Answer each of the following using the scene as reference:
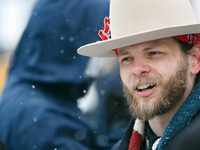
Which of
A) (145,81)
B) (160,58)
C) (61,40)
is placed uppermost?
(61,40)

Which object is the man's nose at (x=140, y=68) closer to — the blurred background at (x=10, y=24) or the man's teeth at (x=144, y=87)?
the man's teeth at (x=144, y=87)

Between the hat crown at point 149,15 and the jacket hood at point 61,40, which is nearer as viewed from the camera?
the hat crown at point 149,15

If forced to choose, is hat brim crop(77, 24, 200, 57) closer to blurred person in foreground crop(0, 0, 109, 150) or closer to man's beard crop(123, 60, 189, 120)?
man's beard crop(123, 60, 189, 120)

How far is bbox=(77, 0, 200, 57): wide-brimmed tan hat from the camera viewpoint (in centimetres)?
150

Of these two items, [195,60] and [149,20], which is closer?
[149,20]

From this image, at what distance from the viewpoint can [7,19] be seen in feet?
14.6

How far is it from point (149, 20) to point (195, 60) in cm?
40

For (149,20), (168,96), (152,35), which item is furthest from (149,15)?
(168,96)

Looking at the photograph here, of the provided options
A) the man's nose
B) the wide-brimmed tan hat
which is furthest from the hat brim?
the man's nose

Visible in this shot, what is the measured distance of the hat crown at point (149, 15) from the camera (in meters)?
1.56

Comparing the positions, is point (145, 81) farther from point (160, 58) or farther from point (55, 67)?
point (55, 67)

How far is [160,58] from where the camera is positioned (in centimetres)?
159

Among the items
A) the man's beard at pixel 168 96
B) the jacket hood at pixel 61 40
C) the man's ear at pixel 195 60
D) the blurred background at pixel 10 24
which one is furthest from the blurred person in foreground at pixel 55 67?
the man's ear at pixel 195 60

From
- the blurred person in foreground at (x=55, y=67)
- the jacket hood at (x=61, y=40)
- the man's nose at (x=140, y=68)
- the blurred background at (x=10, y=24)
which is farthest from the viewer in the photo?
the blurred background at (x=10, y=24)
